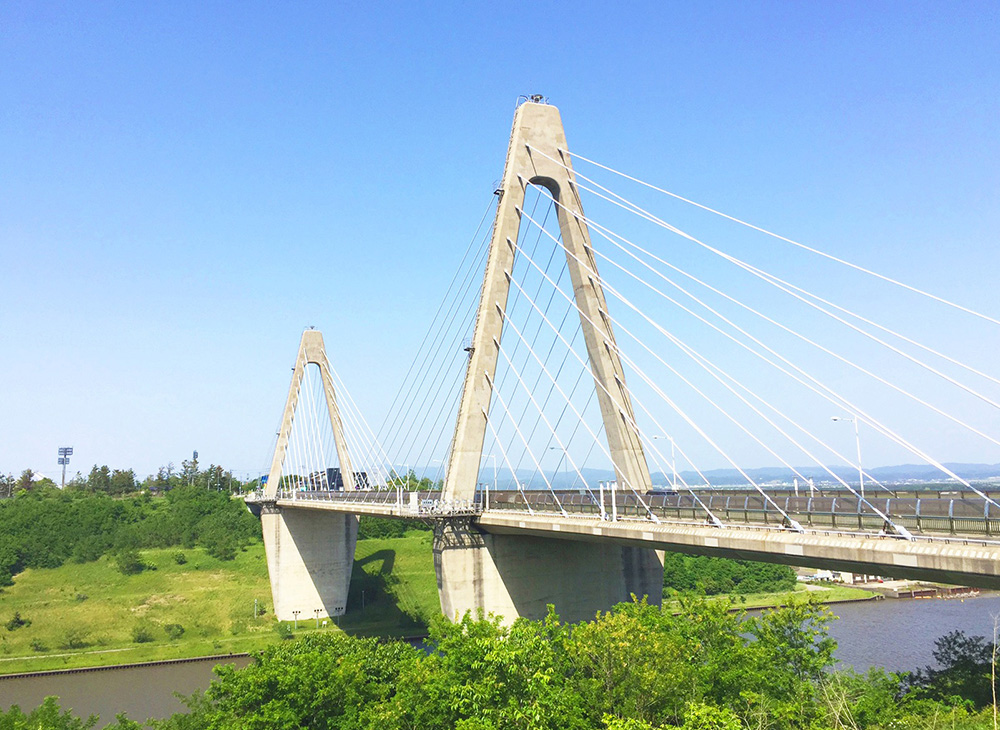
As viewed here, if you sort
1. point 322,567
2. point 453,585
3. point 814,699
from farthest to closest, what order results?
point 322,567, point 453,585, point 814,699

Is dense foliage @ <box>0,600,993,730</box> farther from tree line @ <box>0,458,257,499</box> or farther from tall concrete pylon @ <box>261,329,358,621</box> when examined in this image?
tree line @ <box>0,458,257,499</box>

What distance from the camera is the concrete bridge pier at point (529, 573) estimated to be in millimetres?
31203

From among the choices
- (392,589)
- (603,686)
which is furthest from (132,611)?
(603,686)

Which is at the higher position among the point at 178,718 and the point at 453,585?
the point at 453,585

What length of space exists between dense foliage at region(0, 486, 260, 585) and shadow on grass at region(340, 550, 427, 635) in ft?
55.5

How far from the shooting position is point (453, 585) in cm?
3080

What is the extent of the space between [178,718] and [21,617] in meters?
45.5

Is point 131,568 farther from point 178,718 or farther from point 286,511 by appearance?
point 178,718

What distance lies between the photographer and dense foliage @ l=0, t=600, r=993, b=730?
Result: 19312 mm

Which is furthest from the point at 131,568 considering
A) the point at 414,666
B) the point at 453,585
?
the point at 414,666

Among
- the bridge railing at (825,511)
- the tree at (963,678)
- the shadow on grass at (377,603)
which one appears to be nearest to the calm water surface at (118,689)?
the shadow on grass at (377,603)

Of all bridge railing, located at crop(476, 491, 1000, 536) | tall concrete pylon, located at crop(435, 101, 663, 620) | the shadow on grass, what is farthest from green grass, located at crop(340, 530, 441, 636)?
bridge railing, located at crop(476, 491, 1000, 536)

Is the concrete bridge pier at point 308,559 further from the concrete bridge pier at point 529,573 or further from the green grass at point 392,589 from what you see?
the concrete bridge pier at point 529,573

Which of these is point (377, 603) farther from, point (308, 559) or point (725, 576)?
point (725, 576)
